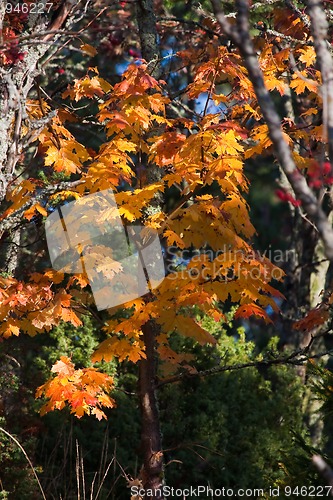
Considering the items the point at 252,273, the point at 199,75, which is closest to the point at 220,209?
the point at 252,273

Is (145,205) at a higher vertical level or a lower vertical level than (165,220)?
higher

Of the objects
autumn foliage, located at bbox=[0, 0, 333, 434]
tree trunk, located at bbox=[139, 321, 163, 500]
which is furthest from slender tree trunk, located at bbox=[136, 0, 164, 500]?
autumn foliage, located at bbox=[0, 0, 333, 434]

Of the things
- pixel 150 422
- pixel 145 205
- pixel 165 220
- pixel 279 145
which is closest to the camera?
pixel 279 145

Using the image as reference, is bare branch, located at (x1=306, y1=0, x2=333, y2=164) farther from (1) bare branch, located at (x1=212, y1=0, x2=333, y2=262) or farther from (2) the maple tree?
(2) the maple tree

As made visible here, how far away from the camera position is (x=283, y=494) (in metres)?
4.69

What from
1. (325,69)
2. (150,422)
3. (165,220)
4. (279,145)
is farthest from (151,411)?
(325,69)

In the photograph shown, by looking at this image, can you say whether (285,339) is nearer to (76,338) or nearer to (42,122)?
(76,338)

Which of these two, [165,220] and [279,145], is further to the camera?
[165,220]

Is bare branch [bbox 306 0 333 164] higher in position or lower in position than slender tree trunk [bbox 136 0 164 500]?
higher

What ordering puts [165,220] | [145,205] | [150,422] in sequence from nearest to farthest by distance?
1. [165,220]
2. [145,205]
3. [150,422]

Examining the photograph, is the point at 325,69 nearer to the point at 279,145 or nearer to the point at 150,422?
the point at 279,145

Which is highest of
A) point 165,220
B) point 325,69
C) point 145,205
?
point 325,69

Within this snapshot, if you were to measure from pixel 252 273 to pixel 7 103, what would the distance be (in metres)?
2.00

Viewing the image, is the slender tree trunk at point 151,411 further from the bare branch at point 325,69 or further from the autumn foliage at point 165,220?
the bare branch at point 325,69
